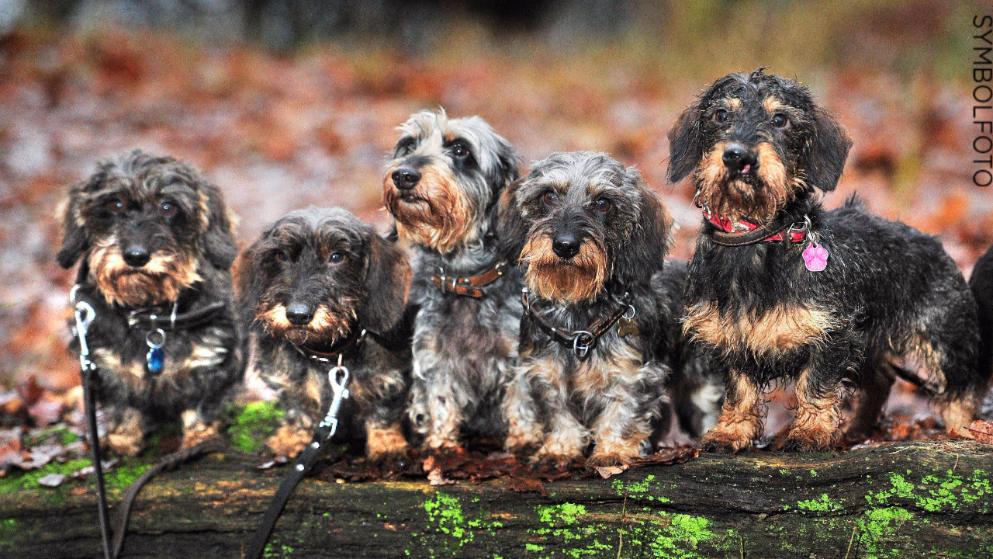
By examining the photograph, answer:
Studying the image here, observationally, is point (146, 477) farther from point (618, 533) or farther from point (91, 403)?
point (618, 533)

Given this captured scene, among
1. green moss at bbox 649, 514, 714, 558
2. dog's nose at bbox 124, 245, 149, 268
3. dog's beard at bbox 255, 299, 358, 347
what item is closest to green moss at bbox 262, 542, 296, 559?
dog's beard at bbox 255, 299, 358, 347

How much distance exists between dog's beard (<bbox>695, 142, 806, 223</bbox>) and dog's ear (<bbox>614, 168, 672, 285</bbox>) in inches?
21.1

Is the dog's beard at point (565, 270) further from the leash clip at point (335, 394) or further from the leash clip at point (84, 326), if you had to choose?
the leash clip at point (84, 326)

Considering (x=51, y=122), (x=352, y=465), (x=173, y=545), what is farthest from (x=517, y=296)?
(x=51, y=122)

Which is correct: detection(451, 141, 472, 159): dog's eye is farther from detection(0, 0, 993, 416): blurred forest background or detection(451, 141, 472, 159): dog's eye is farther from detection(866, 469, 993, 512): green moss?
detection(0, 0, 993, 416): blurred forest background

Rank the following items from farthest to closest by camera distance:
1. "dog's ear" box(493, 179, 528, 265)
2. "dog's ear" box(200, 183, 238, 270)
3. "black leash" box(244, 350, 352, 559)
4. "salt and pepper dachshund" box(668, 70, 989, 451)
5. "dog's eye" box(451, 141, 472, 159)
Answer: "dog's ear" box(200, 183, 238, 270), "dog's eye" box(451, 141, 472, 159), "dog's ear" box(493, 179, 528, 265), "black leash" box(244, 350, 352, 559), "salt and pepper dachshund" box(668, 70, 989, 451)

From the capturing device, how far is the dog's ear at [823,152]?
12.7 feet

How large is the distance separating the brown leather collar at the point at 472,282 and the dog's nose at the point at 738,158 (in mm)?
1597

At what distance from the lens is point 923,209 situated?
955 cm

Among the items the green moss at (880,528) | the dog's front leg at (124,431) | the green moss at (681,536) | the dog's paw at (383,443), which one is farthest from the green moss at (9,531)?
the green moss at (880,528)

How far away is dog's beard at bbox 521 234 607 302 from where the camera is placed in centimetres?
415

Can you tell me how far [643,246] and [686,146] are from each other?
1.94 ft

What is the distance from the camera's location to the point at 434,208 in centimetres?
476

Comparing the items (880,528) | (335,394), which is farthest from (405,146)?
(880,528)
